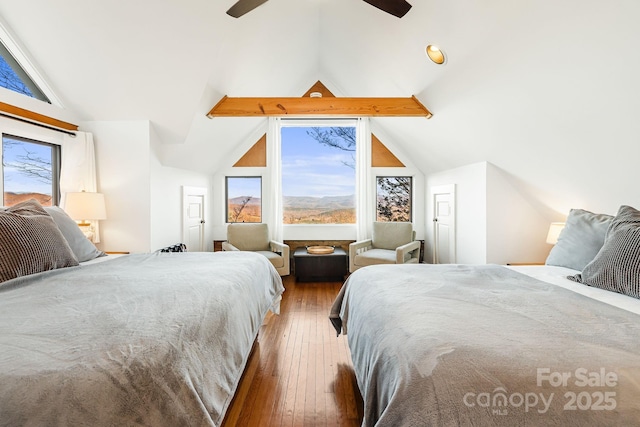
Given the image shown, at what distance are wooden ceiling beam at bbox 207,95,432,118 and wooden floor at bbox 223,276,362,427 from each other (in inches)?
91.2

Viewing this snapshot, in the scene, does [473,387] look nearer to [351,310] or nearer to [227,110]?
[351,310]

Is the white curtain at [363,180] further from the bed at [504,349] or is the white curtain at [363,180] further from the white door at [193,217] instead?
the bed at [504,349]

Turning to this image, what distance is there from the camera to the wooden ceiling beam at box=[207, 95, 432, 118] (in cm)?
371

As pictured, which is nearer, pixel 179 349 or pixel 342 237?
pixel 179 349

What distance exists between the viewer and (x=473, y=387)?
86 cm

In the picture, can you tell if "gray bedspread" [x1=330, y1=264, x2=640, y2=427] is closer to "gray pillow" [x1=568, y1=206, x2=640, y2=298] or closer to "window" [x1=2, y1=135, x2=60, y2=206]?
"gray pillow" [x1=568, y1=206, x2=640, y2=298]

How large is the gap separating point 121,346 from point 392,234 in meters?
4.32

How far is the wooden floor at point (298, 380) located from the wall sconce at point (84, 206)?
192cm

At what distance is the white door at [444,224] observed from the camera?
4.38 m

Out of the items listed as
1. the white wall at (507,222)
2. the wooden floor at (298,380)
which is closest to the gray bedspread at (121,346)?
the wooden floor at (298,380)

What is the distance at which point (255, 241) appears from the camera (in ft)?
15.9

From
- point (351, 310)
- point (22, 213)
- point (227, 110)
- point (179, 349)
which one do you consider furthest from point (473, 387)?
point (227, 110)

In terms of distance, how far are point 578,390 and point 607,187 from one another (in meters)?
2.39

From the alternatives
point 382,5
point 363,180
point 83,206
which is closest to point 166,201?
point 83,206
